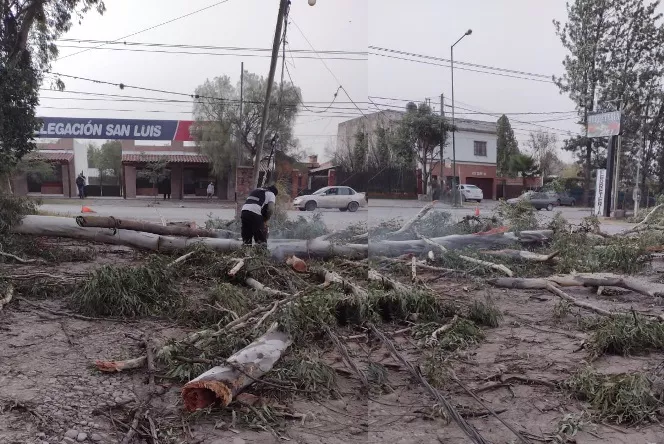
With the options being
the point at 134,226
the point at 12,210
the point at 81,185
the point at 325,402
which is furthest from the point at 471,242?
the point at 81,185

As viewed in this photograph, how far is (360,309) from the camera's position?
4266 millimetres

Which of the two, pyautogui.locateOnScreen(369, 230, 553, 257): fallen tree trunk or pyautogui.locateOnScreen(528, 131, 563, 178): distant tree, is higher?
pyautogui.locateOnScreen(528, 131, 563, 178): distant tree

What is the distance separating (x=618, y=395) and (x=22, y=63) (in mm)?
10501

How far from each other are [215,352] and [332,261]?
3.24m

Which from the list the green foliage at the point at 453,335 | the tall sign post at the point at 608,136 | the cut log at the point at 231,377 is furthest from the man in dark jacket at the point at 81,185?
the tall sign post at the point at 608,136

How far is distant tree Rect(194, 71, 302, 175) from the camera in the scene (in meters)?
10.1

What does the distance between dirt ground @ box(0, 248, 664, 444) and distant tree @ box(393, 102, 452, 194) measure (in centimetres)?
159

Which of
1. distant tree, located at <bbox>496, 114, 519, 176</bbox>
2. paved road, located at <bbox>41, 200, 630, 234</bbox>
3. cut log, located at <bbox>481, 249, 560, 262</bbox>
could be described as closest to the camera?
paved road, located at <bbox>41, 200, 630, 234</bbox>

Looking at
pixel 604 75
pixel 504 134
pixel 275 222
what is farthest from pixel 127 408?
pixel 604 75

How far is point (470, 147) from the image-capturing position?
8.59 m

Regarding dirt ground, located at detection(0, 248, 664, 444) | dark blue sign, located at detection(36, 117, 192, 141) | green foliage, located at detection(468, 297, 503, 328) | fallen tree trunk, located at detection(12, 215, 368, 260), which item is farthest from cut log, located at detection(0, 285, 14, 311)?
dark blue sign, located at detection(36, 117, 192, 141)

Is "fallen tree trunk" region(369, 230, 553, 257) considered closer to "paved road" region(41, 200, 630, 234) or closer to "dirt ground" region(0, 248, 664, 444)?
"paved road" region(41, 200, 630, 234)

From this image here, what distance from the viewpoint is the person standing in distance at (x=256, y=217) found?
7203 mm

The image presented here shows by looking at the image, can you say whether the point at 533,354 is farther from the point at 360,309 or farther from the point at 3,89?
the point at 3,89
